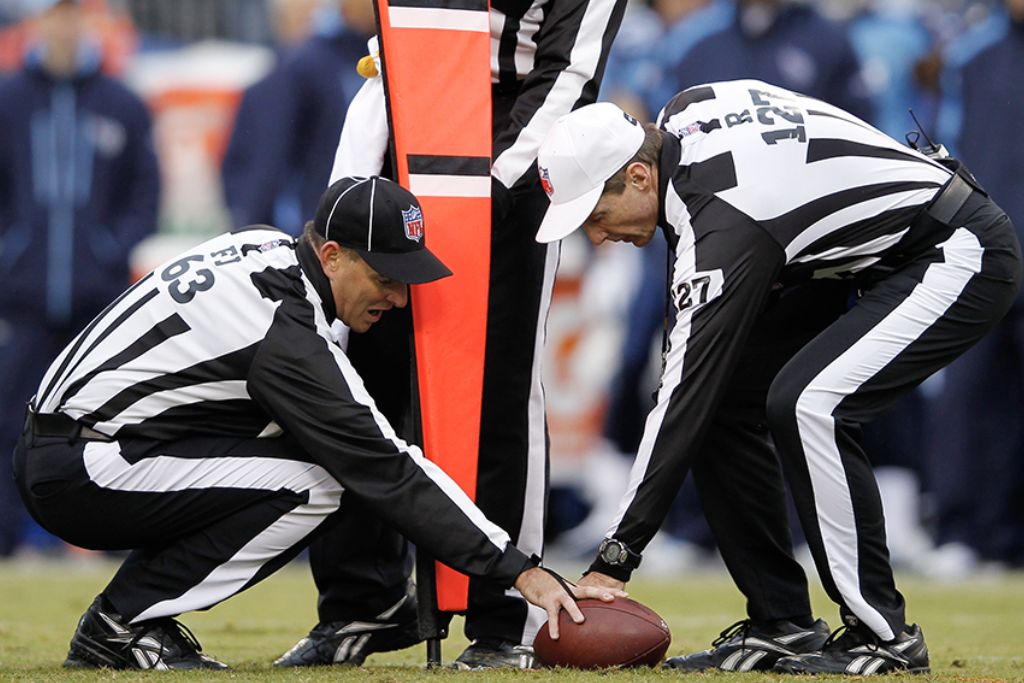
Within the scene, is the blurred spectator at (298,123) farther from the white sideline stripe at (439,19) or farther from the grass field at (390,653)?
the white sideline stripe at (439,19)

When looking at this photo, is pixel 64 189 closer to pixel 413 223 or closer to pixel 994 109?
pixel 994 109

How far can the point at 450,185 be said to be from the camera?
530 centimetres

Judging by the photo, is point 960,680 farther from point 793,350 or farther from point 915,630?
point 793,350

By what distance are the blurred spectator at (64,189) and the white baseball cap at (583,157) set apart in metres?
5.63

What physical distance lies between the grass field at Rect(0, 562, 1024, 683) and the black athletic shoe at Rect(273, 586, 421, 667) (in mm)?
62

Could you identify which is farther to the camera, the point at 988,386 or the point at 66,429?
the point at 988,386

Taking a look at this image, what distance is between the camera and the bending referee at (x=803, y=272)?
15.9 feet

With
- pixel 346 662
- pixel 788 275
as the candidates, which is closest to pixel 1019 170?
pixel 788 275

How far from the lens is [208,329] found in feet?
16.3

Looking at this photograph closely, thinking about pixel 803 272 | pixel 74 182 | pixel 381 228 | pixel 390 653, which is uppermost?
pixel 381 228

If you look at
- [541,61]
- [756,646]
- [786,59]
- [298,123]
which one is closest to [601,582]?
[756,646]

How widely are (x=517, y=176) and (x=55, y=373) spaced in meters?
1.50

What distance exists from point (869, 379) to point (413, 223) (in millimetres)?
1396

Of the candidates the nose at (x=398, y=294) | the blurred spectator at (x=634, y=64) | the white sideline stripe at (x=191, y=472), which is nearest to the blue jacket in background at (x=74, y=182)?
the blurred spectator at (x=634, y=64)
